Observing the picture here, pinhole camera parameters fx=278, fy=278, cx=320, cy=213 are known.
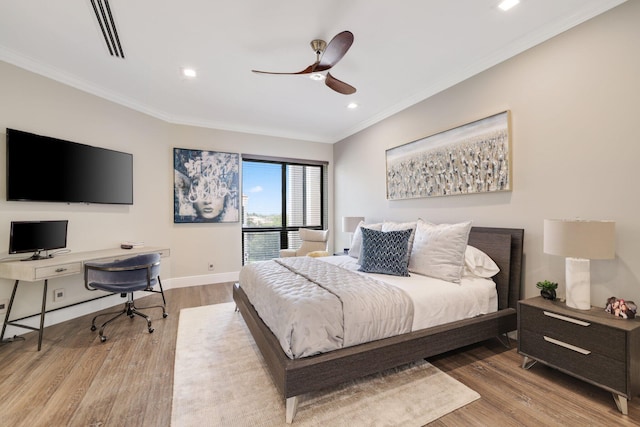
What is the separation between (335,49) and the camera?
85.8 inches

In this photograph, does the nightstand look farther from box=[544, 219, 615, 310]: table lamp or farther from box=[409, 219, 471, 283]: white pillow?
box=[409, 219, 471, 283]: white pillow

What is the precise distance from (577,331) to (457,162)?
6.20 feet

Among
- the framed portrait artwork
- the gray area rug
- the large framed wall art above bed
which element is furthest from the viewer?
the framed portrait artwork

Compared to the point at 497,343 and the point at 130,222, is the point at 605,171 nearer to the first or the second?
the point at 497,343

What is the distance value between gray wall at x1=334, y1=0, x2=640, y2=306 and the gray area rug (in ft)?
4.75

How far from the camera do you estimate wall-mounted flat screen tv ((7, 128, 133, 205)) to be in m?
2.82

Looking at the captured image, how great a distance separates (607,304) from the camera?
6.47 feet

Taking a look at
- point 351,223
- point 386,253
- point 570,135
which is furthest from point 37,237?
point 570,135

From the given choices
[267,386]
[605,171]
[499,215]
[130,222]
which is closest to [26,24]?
[130,222]

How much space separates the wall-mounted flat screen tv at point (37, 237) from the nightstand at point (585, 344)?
456cm

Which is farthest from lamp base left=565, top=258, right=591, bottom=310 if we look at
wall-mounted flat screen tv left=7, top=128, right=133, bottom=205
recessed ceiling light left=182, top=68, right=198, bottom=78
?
wall-mounted flat screen tv left=7, top=128, right=133, bottom=205

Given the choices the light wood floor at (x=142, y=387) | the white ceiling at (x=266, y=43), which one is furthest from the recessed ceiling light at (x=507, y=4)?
the light wood floor at (x=142, y=387)

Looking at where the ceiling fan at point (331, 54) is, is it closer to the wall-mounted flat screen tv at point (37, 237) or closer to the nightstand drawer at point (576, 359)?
the nightstand drawer at point (576, 359)

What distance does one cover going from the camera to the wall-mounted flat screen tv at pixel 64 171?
2816 millimetres
